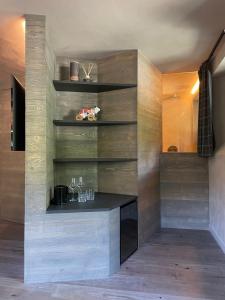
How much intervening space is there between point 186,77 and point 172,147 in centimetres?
128

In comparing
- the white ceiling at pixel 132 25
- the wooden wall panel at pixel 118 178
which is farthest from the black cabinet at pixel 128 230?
the white ceiling at pixel 132 25

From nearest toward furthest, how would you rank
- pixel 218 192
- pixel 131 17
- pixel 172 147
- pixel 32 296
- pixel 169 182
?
pixel 32 296
pixel 131 17
pixel 218 192
pixel 169 182
pixel 172 147

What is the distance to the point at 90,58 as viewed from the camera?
3.12 metres

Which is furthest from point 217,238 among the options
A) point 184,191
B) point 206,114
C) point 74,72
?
point 74,72

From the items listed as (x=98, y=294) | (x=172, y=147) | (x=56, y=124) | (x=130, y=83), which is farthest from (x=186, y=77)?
(x=98, y=294)

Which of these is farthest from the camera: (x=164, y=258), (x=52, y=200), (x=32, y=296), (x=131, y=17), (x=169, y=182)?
(x=169, y=182)

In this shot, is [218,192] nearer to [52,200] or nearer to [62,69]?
[52,200]

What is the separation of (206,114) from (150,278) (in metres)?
2.01

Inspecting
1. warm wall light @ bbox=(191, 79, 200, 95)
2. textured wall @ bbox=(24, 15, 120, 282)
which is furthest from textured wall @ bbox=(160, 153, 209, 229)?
textured wall @ bbox=(24, 15, 120, 282)

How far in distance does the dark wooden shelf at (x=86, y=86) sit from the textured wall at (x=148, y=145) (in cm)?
28

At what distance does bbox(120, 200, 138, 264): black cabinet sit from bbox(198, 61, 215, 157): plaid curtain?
1.18 meters

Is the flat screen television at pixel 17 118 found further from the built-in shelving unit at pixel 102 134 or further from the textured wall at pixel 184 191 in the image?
the textured wall at pixel 184 191

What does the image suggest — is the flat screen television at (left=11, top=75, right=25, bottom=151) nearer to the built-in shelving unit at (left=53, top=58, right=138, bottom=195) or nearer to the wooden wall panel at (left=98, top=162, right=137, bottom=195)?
the built-in shelving unit at (left=53, top=58, right=138, bottom=195)

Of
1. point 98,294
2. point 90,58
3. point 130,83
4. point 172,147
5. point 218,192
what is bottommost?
point 98,294
